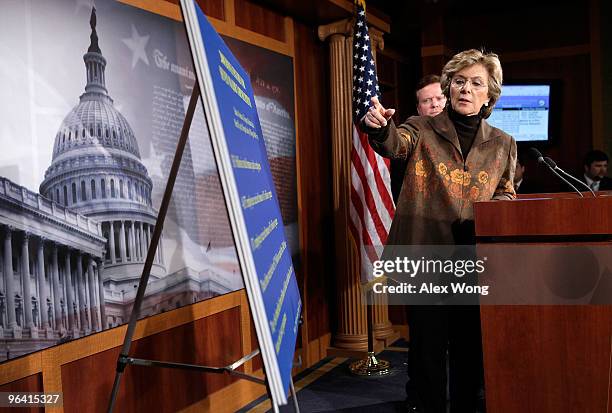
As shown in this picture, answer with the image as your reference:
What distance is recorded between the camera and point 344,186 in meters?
3.96

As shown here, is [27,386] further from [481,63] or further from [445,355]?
[481,63]

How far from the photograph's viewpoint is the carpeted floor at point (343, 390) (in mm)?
3012

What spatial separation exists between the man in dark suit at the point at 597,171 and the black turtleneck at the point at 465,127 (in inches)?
128

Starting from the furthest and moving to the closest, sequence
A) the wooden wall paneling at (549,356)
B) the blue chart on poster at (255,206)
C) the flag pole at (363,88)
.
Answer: the flag pole at (363,88)
the wooden wall paneling at (549,356)
the blue chart on poster at (255,206)

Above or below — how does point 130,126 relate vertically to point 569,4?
below

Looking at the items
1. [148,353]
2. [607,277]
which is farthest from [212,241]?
[607,277]

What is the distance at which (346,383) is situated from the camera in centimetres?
344

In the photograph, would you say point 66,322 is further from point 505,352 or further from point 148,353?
point 505,352

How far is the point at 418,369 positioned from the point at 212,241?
1148mm

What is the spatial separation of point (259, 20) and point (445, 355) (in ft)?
7.12

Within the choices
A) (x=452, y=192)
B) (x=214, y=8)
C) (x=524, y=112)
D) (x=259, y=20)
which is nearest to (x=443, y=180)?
(x=452, y=192)

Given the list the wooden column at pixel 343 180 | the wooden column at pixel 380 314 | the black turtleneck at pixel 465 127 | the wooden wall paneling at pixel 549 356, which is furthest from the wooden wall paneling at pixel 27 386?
the wooden column at pixel 380 314

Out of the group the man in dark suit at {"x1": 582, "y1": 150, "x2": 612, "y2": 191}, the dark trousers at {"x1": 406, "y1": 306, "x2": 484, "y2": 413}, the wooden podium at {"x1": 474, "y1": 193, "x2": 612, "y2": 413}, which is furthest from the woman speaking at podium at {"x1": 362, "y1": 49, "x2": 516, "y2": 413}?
the man in dark suit at {"x1": 582, "y1": 150, "x2": 612, "y2": 191}

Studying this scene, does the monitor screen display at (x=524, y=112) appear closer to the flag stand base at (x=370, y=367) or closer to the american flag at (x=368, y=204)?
the american flag at (x=368, y=204)
